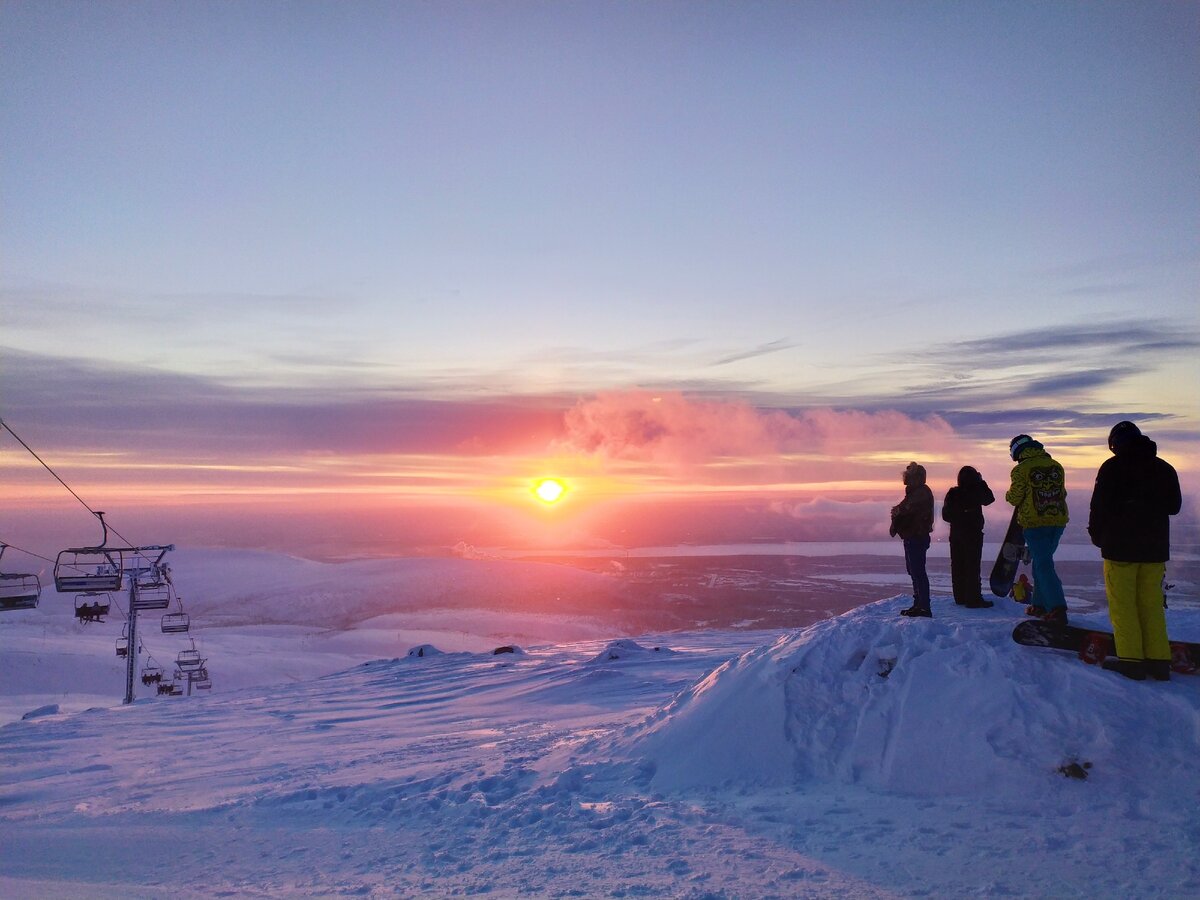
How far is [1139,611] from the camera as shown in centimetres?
693

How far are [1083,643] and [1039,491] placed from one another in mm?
1704

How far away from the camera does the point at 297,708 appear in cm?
1420

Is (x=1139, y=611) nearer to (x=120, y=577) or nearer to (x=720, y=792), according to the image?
(x=720, y=792)

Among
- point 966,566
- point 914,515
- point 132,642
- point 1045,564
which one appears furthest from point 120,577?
point 1045,564

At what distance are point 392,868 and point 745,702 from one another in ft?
13.1

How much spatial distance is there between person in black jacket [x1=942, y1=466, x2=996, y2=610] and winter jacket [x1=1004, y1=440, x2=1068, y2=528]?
4.50 feet

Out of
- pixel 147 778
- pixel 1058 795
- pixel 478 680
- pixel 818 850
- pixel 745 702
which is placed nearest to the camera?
pixel 818 850

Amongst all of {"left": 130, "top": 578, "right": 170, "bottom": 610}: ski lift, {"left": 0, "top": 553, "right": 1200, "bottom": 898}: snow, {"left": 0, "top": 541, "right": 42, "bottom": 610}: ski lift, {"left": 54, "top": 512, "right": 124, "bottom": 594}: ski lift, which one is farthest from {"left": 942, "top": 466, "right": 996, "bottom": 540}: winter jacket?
{"left": 130, "top": 578, "right": 170, "bottom": 610}: ski lift

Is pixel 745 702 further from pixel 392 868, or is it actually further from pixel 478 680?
pixel 478 680

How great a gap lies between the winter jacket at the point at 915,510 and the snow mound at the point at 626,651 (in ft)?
28.8

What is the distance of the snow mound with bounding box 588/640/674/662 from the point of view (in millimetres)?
17141

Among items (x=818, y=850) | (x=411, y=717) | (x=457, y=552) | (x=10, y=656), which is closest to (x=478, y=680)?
(x=411, y=717)

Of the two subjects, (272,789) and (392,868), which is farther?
(272,789)

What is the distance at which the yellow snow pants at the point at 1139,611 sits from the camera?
6828 mm
